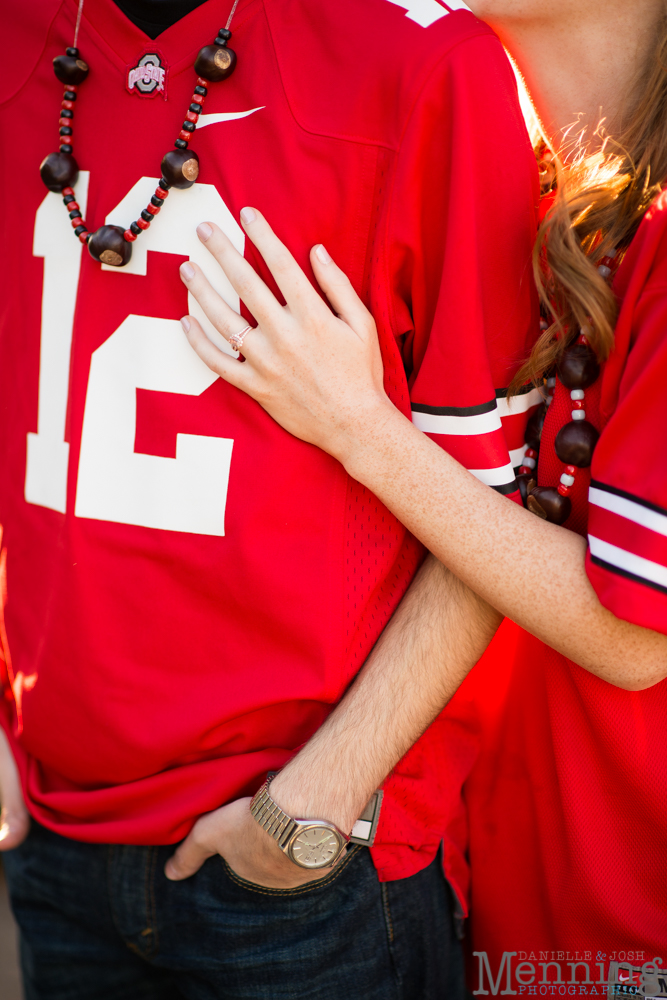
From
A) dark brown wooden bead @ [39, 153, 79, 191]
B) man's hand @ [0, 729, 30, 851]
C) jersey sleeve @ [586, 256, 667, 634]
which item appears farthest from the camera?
man's hand @ [0, 729, 30, 851]

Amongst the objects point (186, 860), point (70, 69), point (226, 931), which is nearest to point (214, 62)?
point (70, 69)

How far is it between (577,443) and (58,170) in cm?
83

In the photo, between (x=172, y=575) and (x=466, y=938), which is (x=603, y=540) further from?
(x=466, y=938)

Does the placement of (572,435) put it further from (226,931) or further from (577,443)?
(226,931)

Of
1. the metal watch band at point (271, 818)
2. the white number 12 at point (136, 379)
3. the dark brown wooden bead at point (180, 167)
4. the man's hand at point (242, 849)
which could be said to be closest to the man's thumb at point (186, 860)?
the man's hand at point (242, 849)

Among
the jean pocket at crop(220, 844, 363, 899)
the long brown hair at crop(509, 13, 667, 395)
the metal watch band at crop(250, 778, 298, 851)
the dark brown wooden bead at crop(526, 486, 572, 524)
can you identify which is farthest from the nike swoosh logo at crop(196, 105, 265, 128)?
the jean pocket at crop(220, 844, 363, 899)

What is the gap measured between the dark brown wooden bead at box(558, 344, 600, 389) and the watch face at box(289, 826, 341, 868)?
70cm

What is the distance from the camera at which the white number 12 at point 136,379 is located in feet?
3.36

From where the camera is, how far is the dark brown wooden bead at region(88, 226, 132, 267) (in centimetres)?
100

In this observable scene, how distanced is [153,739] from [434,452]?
59 centimetres

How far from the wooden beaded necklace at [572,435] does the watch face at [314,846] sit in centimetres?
53

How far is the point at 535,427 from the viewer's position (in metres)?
1.08

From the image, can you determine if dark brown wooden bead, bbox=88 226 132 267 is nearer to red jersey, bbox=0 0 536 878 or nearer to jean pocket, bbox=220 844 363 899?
red jersey, bbox=0 0 536 878

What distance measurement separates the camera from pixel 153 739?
108cm
